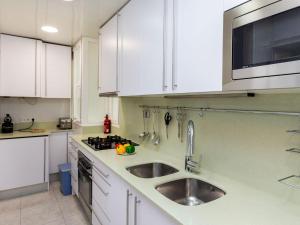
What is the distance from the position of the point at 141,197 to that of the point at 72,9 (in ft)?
6.43

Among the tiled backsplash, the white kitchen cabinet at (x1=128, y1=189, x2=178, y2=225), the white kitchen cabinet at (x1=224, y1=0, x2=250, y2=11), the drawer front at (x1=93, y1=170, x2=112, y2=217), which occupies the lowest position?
the drawer front at (x1=93, y1=170, x2=112, y2=217)

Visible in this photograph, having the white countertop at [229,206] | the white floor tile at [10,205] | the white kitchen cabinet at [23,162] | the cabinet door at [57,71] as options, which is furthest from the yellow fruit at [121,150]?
the cabinet door at [57,71]

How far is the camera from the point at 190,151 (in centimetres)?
144

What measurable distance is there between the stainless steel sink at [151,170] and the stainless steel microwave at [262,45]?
1.00m

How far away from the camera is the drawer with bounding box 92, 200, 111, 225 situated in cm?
172

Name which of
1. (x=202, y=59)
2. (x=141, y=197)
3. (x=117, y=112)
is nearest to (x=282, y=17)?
(x=202, y=59)

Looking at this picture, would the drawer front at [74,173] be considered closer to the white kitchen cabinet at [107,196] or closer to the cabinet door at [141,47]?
the white kitchen cabinet at [107,196]

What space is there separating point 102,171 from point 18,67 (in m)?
2.33

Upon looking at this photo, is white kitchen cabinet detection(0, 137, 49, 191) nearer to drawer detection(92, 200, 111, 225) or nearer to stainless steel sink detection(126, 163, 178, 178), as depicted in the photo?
drawer detection(92, 200, 111, 225)

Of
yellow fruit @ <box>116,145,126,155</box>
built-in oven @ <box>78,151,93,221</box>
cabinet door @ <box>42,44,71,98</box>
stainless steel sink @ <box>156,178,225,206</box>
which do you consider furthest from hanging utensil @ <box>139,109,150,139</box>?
cabinet door @ <box>42,44,71,98</box>

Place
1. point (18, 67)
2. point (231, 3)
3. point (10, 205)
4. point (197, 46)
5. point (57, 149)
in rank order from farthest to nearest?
1. point (57, 149)
2. point (18, 67)
3. point (10, 205)
4. point (197, 46)
5. point (231, 3)

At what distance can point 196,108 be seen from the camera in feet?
5.16

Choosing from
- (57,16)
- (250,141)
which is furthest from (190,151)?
(57,16)

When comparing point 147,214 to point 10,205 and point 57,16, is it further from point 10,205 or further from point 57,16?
point 10,205
